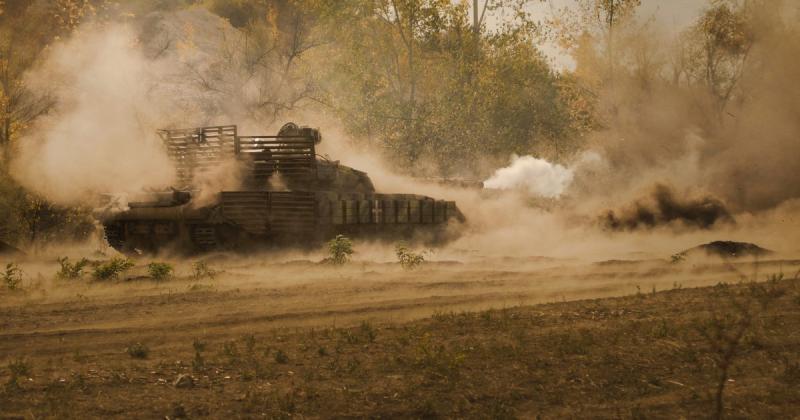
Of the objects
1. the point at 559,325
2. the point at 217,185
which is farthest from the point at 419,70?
the point at 559,325

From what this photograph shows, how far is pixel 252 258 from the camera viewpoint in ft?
57.3

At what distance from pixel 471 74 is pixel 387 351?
35.5 meters

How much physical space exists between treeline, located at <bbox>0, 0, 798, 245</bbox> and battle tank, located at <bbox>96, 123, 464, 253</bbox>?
10.3 meters

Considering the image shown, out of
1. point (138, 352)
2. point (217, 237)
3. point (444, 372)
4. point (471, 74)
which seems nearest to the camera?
point (444, 372)

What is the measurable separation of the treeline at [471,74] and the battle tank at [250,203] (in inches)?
406

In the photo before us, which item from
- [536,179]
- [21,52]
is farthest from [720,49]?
[21,52]

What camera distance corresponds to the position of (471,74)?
4225cm

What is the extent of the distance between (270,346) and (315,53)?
36490 mm

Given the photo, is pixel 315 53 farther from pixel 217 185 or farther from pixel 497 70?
pixel 217 185

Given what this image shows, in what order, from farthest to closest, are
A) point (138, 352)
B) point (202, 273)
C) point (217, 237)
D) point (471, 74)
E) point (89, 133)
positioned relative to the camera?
point (471, 74), point (89, 133), point (217, 237), point (202, 273), point (138, 352)

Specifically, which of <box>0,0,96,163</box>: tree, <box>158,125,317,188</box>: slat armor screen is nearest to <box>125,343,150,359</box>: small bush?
<box>158,125,317,188</box>: slat armor screen

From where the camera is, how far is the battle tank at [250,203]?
1702cm

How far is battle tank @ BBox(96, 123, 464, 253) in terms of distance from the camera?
17.0 meters

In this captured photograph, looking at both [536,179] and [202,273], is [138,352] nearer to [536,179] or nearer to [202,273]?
[202,273]
